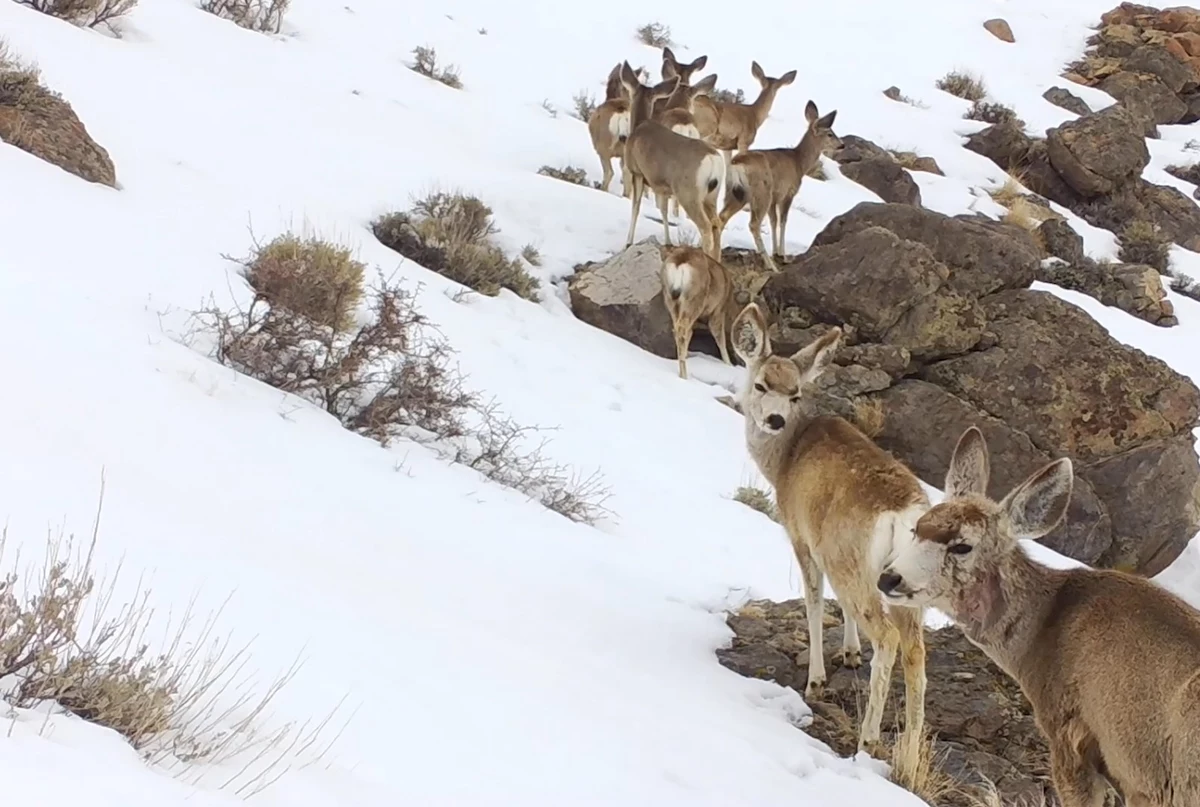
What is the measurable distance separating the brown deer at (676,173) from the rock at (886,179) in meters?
6.17

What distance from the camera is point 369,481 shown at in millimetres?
6266

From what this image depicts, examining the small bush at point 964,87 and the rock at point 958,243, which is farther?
the small bush at point 964,87

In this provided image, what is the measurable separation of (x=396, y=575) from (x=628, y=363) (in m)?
7.28

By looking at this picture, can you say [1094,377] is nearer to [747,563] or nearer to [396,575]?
[747,563]

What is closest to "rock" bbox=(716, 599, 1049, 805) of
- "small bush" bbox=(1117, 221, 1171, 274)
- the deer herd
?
the deer herd

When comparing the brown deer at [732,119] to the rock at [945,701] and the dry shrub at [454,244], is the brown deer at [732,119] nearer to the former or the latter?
the dry shrub at [454,244]

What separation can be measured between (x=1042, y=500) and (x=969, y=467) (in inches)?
20.9

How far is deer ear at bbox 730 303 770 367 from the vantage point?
7.05 metres

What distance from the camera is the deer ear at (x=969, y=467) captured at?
4.32 m

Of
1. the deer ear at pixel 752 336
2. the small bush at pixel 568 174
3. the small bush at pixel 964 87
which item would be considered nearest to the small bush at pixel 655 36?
the small bush at pixel 964 87

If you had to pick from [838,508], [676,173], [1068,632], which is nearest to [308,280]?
[838,508]

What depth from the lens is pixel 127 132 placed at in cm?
1086

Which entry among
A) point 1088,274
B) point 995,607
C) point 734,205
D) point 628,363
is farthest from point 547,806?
point 1088,274

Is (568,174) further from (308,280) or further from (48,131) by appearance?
(308,280)
